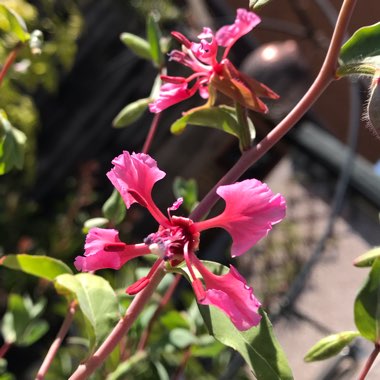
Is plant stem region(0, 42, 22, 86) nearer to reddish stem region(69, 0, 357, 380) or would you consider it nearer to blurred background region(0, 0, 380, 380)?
reddish stem region(69, 0, 357, 380)

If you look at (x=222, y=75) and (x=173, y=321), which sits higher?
(x=222, y=75)

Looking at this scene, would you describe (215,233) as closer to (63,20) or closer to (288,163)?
(288,163)

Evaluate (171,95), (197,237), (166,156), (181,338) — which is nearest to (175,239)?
(197,237)

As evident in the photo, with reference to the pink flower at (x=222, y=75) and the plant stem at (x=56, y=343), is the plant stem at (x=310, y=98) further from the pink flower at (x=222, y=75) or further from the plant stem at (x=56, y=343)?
the plant stem at (x=56, y=343)

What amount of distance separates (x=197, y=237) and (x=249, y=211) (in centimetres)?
5

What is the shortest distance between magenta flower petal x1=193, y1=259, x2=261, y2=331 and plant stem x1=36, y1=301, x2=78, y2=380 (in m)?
0.22

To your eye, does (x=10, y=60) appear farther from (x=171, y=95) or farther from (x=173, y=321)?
(x=173, y=321)

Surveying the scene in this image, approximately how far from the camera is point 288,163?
8.10 ft

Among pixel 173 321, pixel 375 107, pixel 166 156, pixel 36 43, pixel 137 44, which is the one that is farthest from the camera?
pixel 166 156

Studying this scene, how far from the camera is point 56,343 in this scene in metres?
0.59

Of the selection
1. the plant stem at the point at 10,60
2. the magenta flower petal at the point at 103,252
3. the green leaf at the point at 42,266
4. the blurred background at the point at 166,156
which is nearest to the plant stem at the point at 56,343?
the green leaf at the point at 42,266

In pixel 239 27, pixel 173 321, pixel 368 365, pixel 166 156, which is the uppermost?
pixel 239 27

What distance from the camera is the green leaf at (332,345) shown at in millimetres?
555

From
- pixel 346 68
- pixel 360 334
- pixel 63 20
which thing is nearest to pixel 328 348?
pixel 360 334
